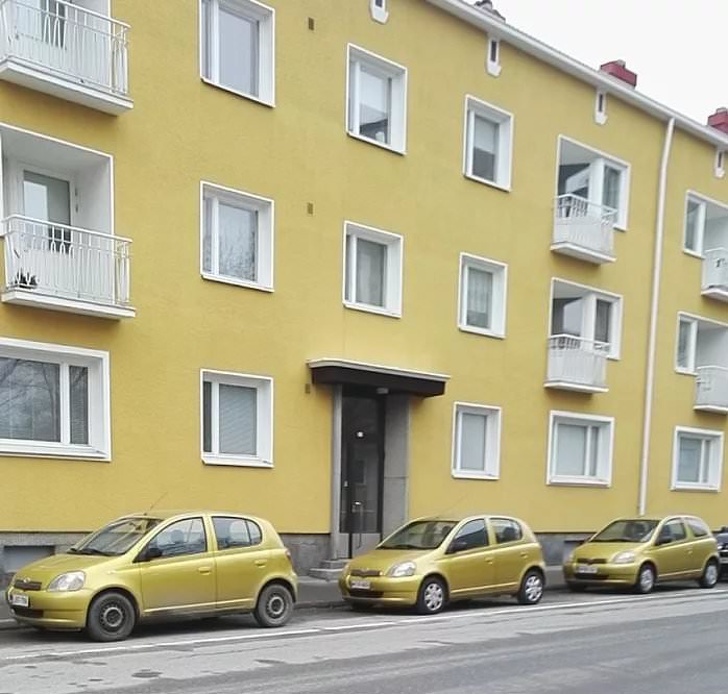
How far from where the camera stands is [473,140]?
18.7 m

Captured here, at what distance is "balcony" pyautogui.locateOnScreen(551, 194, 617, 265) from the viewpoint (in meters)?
20.1

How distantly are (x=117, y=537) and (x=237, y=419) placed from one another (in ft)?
16.0

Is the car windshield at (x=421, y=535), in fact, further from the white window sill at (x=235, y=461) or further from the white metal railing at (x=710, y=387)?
the white metal railing at (x=710, y=387)

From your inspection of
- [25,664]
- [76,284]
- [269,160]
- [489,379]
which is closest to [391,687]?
[25,664]

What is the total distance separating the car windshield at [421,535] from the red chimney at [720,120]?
62.1 feet

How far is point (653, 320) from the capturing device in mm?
22719

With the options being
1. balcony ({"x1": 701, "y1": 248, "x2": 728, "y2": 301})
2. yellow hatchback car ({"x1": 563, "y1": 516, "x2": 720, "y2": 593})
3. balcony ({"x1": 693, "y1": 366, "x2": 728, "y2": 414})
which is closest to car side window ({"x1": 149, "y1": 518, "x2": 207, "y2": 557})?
yellow hatchback car ({"x1": 563, "y1": 516, "x2": 720, "y2": 593})

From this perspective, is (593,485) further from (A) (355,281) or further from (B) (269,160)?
(B) (269,160)

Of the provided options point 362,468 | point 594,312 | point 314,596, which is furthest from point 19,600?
point 594,312

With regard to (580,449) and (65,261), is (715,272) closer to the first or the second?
(580,449)

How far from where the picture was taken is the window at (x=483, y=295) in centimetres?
1841

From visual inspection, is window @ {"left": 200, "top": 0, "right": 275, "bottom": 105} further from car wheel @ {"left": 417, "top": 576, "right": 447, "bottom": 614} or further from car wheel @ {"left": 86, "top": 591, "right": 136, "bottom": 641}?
car wheel @ {"left": 86, "top": 591, "right": 136, "bottom": 641}

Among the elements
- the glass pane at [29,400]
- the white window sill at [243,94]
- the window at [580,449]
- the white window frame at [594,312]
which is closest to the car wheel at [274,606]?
the glass pane at [29,400]

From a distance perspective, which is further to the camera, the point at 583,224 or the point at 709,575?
the point at 583,224
